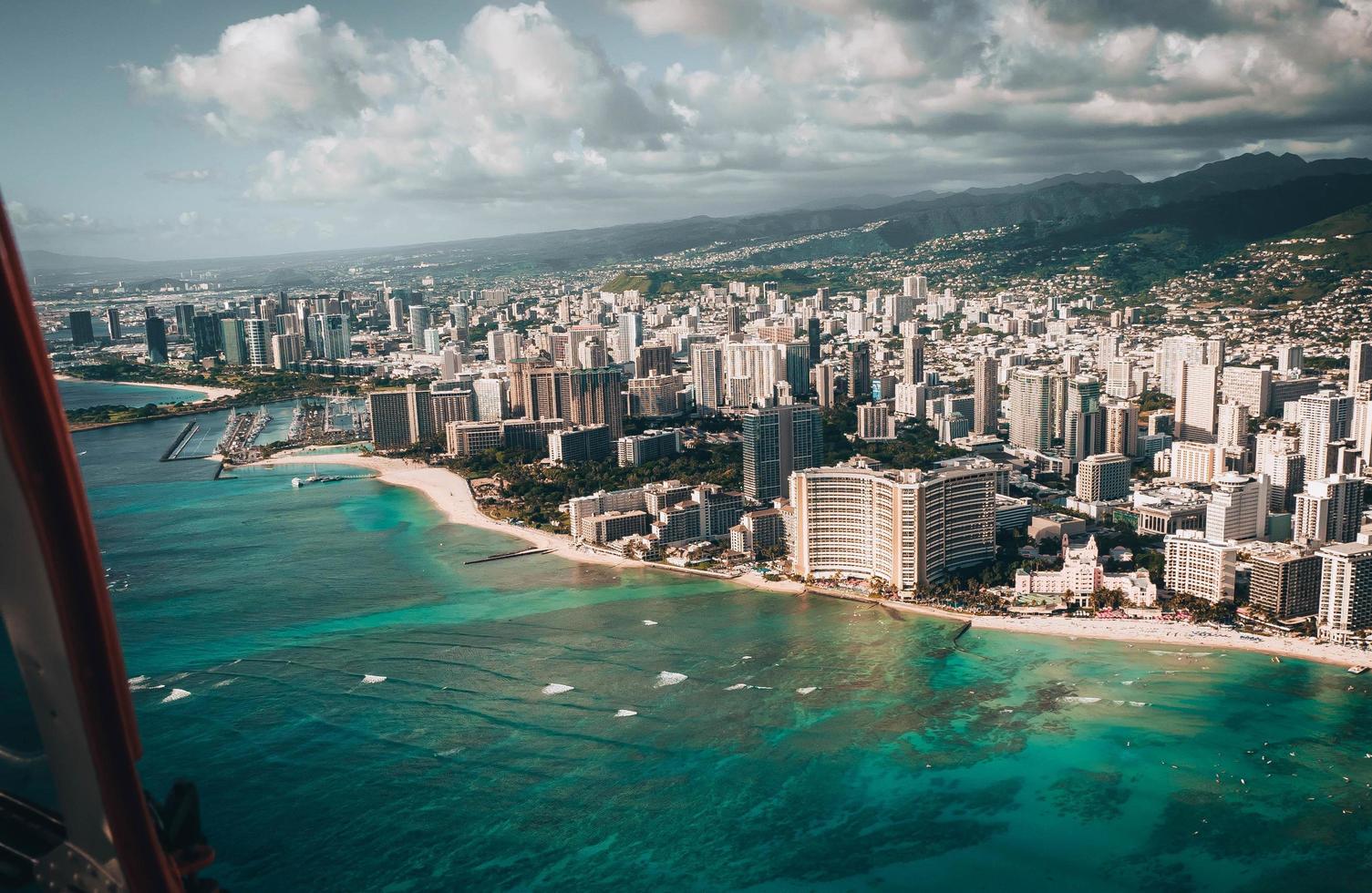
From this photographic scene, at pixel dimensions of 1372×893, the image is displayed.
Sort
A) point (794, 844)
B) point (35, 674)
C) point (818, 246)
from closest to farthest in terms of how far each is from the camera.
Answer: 1. point (35, 674)
2. point (794, 844)
3. point (818, 246)

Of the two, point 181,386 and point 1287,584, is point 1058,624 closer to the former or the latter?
point 1287,584

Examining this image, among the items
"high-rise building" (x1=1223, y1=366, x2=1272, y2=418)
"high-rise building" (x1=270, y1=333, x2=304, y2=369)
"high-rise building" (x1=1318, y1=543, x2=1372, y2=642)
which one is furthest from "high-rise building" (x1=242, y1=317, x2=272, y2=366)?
"high-rise building" (x1=1318, y1=543, x2=1372, y2=642)

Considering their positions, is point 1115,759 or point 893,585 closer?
point 1115,759

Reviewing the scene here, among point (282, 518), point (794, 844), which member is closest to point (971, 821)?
point (794, 844)

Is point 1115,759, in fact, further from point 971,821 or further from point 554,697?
point 554,697

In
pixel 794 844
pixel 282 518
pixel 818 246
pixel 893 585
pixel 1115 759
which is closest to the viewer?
pixel 794 844

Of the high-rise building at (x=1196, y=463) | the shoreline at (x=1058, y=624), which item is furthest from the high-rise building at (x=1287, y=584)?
the high-rise building at (x=1196, y=463)

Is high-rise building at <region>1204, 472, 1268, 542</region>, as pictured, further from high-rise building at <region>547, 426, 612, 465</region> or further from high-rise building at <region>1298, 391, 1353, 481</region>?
high-rise building at <region>547, 426, 612, 465</region>
